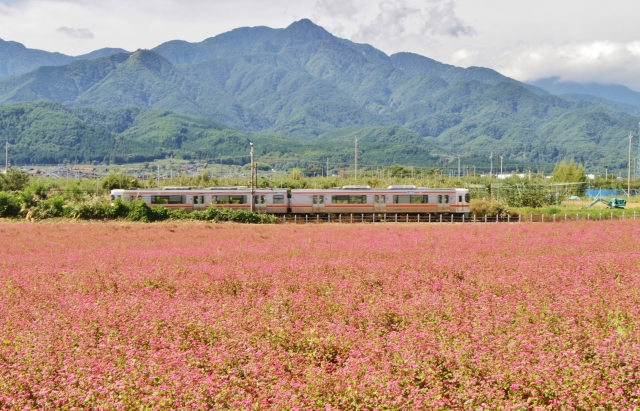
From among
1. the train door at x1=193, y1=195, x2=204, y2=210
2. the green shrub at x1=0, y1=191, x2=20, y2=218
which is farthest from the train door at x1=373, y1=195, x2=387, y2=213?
the green shrub at x1=0, y1=191, x2=20, y2=218

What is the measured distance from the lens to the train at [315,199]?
140 ft

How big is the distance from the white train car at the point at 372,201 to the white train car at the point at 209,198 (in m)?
1.53

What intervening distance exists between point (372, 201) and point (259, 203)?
832cm

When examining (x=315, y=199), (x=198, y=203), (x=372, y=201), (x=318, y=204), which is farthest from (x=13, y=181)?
(x=372, y=201)

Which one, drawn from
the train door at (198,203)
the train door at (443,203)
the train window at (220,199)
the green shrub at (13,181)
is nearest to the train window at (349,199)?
the train door at (443,203)

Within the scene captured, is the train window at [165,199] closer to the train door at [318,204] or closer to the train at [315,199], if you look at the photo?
the train at [315,199]

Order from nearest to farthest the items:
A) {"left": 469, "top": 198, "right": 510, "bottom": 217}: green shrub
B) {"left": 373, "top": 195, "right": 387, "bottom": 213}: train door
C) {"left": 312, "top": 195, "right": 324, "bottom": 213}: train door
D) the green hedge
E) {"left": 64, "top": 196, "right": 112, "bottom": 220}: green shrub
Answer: the green hedge < {"left": 64, "top": 196, "right": 112, "bottom": 220}: green shrub < {"left": 312, "top": 195, "right": 324, "bottom": 213}: train door < {"left": 373, "top": 195, "right": 387, "bottom": 213}: train door < {"left": 469, "top": 198, "right": 510, "bottom": 217}: green shrub

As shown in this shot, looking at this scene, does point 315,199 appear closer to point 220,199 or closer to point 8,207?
point 220,199

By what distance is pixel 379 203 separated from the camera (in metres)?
43.4

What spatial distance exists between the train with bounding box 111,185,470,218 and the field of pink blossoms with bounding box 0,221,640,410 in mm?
29305

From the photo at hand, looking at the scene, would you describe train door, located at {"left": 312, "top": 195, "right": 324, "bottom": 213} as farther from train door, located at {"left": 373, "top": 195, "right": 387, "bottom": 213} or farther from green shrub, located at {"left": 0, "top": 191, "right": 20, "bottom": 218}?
green shrub, located at {"left": 0, "top": 191, "right": 20, "bottom": 218}

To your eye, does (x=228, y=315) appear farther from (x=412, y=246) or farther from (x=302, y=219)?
(x=302, y=219)

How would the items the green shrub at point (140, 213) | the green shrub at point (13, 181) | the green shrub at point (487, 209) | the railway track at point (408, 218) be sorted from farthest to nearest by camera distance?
the green shrub at point (13, 181), the green shrub at point (487, 209), the railway track at point (408, 218), the green shrub at point (140, 213)

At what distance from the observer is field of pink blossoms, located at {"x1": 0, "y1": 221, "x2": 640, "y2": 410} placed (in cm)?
543
